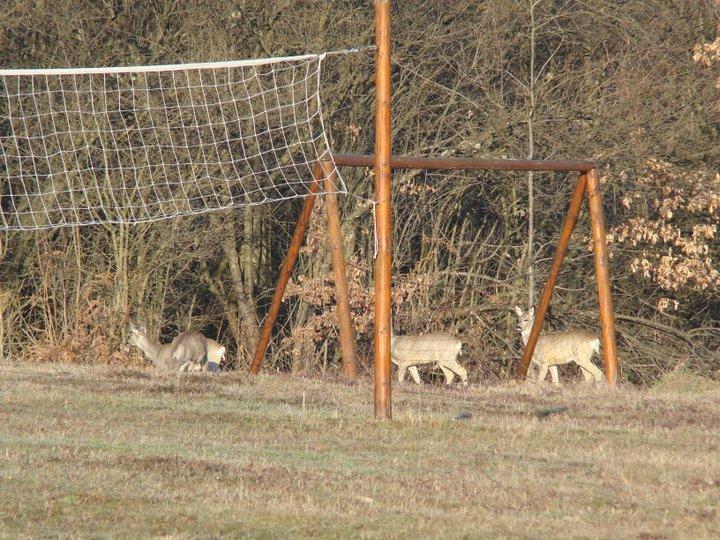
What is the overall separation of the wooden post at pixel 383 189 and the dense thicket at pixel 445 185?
10.0m

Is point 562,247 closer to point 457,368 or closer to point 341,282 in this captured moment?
point 341,282

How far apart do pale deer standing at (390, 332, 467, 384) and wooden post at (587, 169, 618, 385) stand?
167 inches

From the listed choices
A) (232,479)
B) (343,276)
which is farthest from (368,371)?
(232,479)

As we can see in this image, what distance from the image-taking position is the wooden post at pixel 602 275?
15336mm

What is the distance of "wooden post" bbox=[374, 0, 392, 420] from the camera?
10.6 meters

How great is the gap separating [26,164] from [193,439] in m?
12.0

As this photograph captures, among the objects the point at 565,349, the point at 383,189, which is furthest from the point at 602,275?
the point at 383,189

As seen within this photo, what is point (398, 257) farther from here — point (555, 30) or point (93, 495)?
point (93, 495)

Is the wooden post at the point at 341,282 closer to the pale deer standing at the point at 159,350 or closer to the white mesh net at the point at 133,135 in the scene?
the pale deer standing at the point at 159,350

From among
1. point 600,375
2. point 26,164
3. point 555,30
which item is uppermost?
point 555,30

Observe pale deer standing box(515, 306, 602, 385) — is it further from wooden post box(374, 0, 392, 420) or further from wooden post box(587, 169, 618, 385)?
wooden post box(374, 0, 392, 420)

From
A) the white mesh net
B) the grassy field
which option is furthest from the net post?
the white mesh net

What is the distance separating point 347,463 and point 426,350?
34.7ft

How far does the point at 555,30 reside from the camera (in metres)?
22.2
